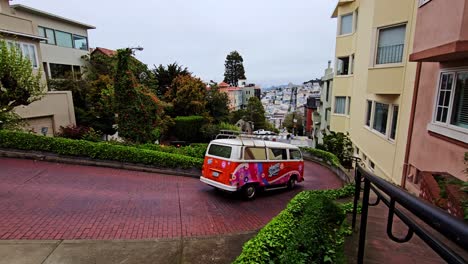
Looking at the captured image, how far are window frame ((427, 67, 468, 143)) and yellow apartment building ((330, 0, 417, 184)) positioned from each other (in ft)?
5.41

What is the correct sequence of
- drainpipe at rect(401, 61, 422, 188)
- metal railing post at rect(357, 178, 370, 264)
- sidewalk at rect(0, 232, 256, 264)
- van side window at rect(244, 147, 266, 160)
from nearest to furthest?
metal railing post at rect(357, 178, 370, 264) < sidewalk at rect(0, 232, 256, 264) < drainpipe at rect(401, 61, 422, 188) < van side window at rect(244, 147, 266, 160)

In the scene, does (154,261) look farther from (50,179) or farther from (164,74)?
(164,74)

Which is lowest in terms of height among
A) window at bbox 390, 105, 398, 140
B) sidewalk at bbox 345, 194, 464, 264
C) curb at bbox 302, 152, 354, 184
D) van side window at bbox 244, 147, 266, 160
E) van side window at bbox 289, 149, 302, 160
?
curb at bbox 302, 152, 354, 184

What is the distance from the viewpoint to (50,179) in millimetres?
8172

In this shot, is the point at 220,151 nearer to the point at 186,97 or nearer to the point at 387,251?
the point at 387,251

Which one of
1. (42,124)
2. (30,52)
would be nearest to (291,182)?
(42,124)

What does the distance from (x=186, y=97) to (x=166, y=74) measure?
589 centimetres

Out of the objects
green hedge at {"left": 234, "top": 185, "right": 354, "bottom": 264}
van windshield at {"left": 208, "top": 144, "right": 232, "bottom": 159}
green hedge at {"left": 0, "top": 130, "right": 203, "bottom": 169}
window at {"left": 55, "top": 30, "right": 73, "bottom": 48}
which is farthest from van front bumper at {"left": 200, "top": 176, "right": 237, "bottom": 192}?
window at {"left": 55, "top": 30, "right": 73, "bottom": 48}

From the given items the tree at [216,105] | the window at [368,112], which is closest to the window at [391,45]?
the window at [368,112]

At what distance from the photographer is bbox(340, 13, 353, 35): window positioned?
17.2 metres

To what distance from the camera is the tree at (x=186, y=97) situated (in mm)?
25078

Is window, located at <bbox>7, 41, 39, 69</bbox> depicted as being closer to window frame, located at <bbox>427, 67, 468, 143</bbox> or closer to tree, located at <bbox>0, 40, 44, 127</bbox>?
tree, located at <bbox>0, 40, 44, 127</bbox>

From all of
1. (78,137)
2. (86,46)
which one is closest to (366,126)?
(78,137)

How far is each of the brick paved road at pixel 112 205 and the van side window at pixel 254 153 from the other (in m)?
1.58
